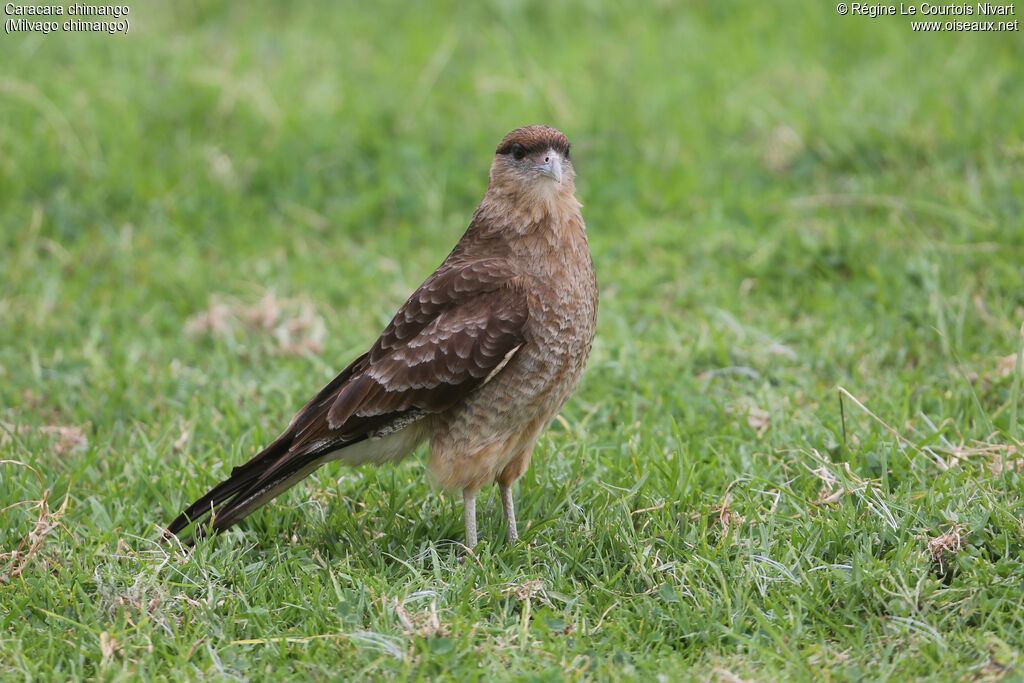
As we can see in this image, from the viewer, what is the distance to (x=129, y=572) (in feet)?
13.1

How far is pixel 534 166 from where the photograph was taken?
4.39m

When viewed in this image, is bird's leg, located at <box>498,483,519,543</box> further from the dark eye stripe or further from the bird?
the dark eye stripe

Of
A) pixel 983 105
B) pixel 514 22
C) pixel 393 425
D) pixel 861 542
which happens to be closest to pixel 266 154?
pixel 514 22

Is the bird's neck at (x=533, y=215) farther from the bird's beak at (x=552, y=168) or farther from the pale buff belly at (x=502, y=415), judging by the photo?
the pale buff belly at (x=502, y=415)

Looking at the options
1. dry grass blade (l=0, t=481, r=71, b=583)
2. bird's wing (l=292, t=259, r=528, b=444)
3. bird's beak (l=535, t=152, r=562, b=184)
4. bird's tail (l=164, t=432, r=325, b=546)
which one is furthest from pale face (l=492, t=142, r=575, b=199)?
dry grass blade (l=0, t=481, r=71, b=583)

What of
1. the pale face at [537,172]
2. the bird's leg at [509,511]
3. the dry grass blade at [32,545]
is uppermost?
the pale face at [537,172]

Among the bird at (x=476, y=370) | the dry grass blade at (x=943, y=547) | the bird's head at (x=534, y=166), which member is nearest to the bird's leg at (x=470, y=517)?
the bird at (x=476, y=370)

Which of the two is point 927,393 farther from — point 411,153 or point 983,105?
point 411,153

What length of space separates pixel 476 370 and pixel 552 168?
0.82 m

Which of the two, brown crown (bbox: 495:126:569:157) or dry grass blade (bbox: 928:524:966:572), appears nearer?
dry grass blade (bbox: 928:524:966:572)

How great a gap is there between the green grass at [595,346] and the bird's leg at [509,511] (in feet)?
0.16

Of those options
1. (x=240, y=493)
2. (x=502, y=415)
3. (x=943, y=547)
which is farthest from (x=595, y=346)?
(x=943, y=547)

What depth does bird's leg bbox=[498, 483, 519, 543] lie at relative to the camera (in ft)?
14.0

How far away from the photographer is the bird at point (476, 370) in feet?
13.6
